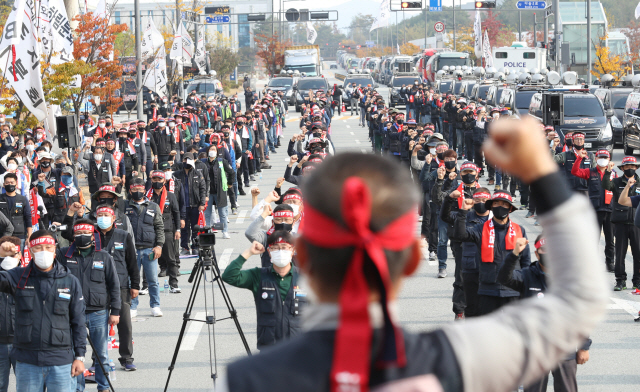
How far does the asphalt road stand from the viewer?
922cm

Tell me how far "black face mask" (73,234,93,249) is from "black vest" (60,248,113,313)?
11 centimetres

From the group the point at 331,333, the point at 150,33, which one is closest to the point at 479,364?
the point at 331,333

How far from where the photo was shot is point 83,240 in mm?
8766

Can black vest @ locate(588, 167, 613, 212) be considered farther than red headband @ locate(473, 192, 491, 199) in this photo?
Yes

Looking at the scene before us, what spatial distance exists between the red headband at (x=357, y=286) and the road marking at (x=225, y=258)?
1374cm

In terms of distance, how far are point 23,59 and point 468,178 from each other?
9335 millimetres

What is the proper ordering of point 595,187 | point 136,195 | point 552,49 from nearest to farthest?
point 136,195 → point 595,187 → point 552,49

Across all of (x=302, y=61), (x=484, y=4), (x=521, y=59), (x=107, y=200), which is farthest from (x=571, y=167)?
(x=302, y=61)

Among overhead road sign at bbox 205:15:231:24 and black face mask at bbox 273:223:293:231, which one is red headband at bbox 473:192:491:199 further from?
overhead road sign at bbox 205:15:231:24

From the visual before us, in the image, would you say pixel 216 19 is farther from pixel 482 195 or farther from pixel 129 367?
pixel 482 195

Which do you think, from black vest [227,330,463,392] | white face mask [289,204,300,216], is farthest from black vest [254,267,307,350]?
black vest [227,330,463,392]

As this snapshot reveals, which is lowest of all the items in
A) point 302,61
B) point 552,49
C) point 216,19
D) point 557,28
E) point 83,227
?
point 83,227

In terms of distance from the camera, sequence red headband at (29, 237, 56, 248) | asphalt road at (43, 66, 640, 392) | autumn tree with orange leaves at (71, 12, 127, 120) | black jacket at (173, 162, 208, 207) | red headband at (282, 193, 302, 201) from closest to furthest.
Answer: red headband at (29, 237, 56, 248) < asphalt road at (43, 66, 640, 392) < red headband at (282, 193, 302, 201) < black jacket at (173, 162, 208, 207) < autumn tree with orange leaves at (71, 12, 127, 120)

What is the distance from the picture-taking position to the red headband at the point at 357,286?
1.58 m
